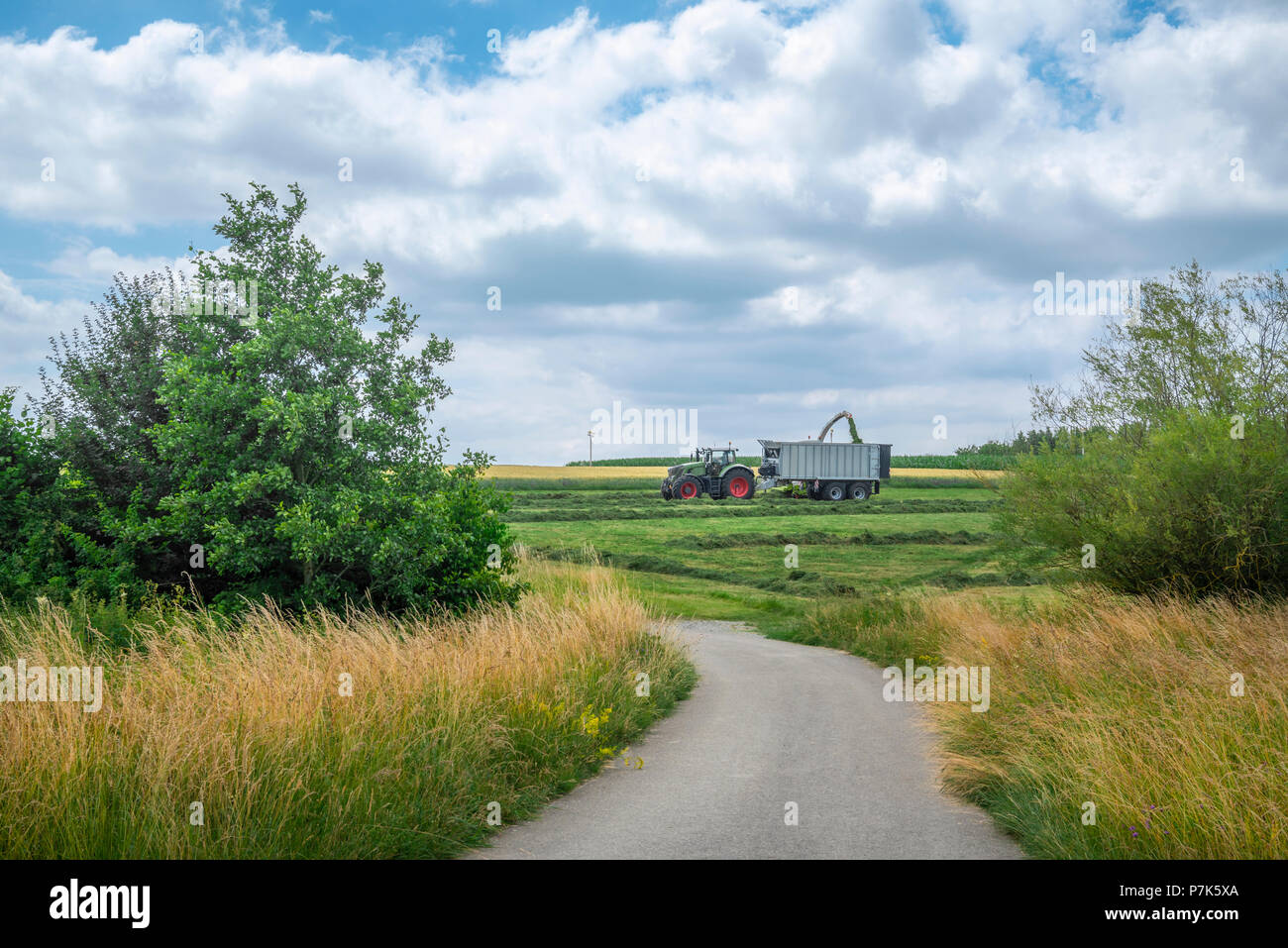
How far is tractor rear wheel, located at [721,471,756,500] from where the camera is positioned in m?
55.5

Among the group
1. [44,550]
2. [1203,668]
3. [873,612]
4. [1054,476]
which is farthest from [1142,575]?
[44,550]

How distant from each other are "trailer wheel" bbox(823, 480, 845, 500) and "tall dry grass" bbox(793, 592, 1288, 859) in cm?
4489

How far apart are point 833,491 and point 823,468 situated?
1.77 meters

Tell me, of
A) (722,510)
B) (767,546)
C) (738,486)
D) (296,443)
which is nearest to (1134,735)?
(296,443)

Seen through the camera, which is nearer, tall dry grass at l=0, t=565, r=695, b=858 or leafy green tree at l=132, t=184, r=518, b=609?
tall dry grass at l=0, t=565, r=695, b=858

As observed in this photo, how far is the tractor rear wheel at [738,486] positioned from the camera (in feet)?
182

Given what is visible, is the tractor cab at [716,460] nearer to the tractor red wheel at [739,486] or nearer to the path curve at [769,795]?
the tractor red wheel at [739,486]

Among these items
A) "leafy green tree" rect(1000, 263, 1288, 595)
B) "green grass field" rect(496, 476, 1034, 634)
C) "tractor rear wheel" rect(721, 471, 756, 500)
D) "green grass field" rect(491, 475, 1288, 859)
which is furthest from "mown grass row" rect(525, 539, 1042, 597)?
"tractor rear wheel" rect(721, 471, 756, 500)

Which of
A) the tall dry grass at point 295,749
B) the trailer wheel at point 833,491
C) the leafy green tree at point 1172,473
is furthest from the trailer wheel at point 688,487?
the tall dry grass at point 295,749

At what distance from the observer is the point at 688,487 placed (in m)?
56.0

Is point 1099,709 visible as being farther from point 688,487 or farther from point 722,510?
point 688,487

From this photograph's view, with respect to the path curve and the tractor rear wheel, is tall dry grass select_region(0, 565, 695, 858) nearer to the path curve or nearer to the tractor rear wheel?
the path curve

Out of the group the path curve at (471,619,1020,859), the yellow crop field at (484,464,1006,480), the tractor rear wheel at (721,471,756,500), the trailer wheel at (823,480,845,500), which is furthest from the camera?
the yellow crop field at (484,464,1006,480)
